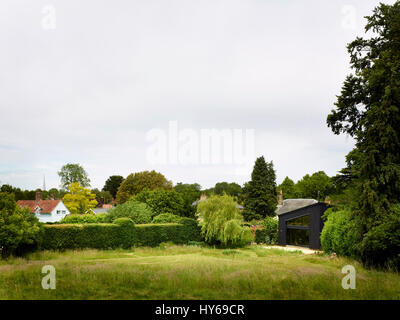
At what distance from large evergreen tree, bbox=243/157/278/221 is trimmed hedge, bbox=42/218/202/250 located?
2417 cm

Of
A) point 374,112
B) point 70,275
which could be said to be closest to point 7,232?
point 70,275

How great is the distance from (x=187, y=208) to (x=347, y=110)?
24749 mm

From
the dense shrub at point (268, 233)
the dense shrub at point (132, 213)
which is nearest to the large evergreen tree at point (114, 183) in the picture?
the dense shrub at point (132, 213)

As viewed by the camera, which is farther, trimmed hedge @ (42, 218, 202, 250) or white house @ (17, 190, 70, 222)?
white house @ (17, 190, 70, 222)

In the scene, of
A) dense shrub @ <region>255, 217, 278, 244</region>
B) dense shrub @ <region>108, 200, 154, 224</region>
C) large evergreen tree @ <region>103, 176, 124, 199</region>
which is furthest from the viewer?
large evergreen tree @ <region>103, 176, 124, 199</region>

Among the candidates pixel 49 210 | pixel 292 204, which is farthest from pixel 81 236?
pixel 49 210

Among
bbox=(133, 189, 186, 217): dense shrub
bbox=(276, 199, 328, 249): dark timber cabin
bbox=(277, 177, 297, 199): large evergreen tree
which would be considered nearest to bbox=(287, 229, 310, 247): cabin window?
bbox=(276, 199, 328, 249): dark timber cabin

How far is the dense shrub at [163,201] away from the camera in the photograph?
1419 inches

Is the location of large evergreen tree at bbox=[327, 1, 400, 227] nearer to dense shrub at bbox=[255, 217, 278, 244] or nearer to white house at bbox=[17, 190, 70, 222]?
dense shrub at bbox=[255, 217, 278, 244]

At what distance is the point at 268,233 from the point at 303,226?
14.0ft

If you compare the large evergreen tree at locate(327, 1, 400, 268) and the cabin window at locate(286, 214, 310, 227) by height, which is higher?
the large evergreen tree at locate(327, 1, 400, 268)

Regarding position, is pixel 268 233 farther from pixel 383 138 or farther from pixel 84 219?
pixel 383 138

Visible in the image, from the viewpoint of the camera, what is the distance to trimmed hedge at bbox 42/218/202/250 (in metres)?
22.3
